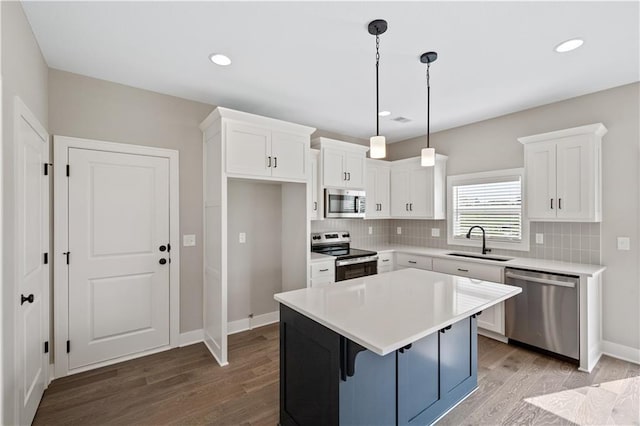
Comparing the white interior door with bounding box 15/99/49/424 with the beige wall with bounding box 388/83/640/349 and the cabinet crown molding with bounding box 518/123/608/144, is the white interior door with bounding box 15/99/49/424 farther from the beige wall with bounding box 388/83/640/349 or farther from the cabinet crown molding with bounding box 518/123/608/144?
the beige wall with bounding box 388/83/640/349

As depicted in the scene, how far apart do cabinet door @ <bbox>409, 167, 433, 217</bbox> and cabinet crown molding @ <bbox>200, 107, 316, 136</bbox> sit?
78.8 inches

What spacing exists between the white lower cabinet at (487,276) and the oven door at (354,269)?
3.26 ft

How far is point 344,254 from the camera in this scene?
160 inches

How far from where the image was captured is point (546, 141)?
324 cm

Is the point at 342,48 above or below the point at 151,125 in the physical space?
above

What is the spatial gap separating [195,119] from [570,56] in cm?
367

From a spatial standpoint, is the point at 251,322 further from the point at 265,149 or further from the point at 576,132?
the point at 576,132

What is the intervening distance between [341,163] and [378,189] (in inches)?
38.8

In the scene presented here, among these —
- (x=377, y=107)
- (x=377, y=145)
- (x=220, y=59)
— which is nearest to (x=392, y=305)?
(x=377, y=145)

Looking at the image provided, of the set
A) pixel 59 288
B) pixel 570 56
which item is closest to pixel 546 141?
pixel 570 56

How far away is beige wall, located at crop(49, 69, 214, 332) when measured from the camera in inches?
108

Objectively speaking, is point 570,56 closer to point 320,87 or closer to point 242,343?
point 320,87

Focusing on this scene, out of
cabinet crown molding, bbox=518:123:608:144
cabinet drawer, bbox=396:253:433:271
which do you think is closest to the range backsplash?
cabinet drawer, bbox=396:253:433:271

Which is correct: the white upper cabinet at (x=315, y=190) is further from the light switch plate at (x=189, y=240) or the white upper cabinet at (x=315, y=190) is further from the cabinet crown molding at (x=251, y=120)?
the light switch plate at (x=189, y=240)
